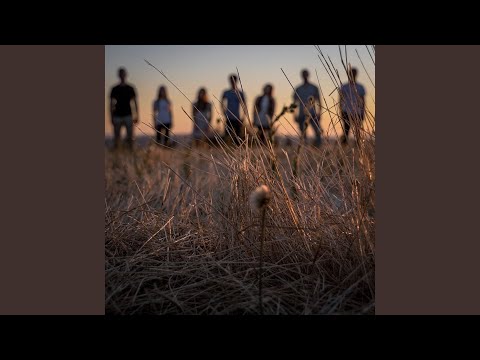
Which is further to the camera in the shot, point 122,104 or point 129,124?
point 129,124

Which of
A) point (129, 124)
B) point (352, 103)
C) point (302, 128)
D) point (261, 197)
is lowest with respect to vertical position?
point (261, 197)

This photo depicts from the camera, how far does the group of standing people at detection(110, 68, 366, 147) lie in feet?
5.42

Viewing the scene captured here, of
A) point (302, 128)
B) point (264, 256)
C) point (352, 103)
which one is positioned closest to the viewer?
point (352, 103)

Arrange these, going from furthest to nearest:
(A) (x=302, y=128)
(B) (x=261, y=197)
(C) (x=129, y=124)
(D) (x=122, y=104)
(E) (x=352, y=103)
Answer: (C) (x=129, y=124)
(D) (x=122, y=104)
(A) (x=302, y=128)
(E) (x=352, y=103)
(B) (x=261, y=197)

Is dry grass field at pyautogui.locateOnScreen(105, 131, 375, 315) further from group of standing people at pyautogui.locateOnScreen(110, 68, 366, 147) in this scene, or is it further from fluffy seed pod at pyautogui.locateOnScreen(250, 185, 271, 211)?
fluffy seed pod at pyautogui.locateOnScreen(250, 185, 271, 211)

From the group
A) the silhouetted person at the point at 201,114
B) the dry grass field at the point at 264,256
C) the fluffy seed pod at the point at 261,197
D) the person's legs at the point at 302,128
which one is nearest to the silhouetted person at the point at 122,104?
the silhouetted person at the point at 201,114

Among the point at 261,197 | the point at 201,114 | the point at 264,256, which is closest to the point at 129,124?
the point at 201,114

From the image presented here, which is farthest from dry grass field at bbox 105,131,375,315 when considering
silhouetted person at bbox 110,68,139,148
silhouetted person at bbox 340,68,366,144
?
silhouetted person at bbox 110,68,139,148

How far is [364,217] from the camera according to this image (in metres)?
1.60

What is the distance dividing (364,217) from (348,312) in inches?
13.0

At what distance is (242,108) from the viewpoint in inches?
65.2

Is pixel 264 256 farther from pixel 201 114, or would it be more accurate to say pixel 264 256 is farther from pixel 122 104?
pixel 122 104

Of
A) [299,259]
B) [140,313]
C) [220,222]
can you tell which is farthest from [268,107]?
[140,313]
